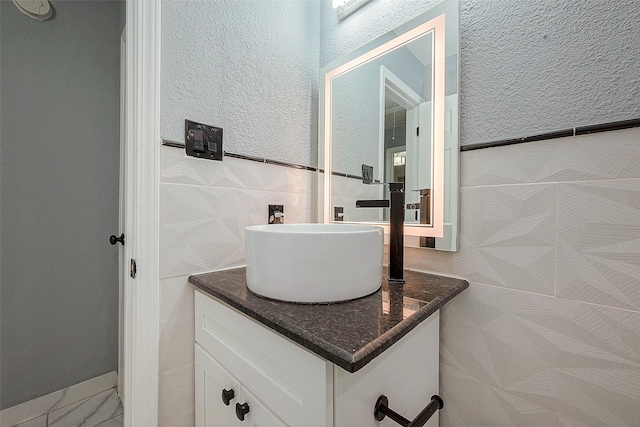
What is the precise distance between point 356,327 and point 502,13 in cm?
90

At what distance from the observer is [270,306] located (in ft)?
1.82

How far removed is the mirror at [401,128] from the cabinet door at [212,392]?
0.64 metres

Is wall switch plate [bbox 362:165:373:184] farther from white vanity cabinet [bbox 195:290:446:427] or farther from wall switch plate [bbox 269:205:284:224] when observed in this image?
white vanity cabinet [bbox 195:290:446:427]

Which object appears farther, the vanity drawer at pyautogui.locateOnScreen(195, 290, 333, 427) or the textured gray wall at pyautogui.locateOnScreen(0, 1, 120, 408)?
the textured gray wall at pyautogui.locateOnScreen(0, 1, 120, 408)

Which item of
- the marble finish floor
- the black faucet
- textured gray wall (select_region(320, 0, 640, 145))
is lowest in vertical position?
the marble finish floor

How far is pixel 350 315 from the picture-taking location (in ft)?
1.68

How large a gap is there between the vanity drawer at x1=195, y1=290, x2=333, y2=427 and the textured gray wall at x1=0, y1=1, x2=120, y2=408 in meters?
1.14

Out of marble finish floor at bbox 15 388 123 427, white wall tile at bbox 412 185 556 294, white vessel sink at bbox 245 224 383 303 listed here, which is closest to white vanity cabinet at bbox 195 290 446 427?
white vessel sink at bbox 245 224 383 303

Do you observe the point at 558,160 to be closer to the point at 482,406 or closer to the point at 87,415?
the point at 482,406

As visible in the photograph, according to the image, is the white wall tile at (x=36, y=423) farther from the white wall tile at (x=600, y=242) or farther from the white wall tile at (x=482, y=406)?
the white wall tile at (x=600, y=242)

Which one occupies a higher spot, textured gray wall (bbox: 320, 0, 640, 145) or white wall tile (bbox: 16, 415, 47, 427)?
textured gray wall (bbox: 320, 0, 640, 145)

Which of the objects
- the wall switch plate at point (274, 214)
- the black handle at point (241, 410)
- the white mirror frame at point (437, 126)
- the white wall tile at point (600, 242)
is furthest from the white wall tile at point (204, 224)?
the white wall tile at point (600, 242)

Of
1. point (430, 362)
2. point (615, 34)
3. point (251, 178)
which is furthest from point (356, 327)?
point (615, 34)

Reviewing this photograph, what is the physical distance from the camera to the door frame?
71cm
